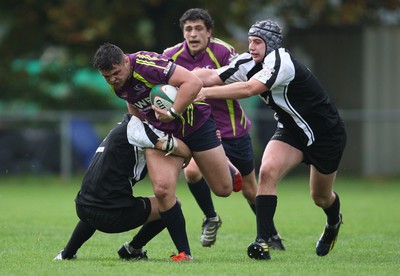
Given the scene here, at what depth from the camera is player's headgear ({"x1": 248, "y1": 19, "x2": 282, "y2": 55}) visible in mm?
8336

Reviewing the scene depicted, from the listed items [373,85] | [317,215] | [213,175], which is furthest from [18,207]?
[373,85]

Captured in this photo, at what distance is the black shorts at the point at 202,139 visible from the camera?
830cm

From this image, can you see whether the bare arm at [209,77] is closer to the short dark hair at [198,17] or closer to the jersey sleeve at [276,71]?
the jersey sleeve at [276,71]

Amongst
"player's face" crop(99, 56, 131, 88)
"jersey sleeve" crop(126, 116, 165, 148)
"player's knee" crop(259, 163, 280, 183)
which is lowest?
"player's knee" crop(259, 163, 280, 183)

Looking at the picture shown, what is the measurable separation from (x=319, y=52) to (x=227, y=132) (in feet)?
49.3

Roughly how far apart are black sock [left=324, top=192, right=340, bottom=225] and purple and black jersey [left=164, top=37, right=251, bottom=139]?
5.12ft

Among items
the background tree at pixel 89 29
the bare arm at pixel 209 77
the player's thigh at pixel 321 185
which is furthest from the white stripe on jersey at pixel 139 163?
the background tree at pixel 89 29

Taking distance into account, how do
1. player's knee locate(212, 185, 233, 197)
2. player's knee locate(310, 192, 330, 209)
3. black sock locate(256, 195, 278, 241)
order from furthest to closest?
player's knee locate(310, 192, 330, 209) < player's knee locate(212, 185, 233, 197) < black sock locate(256, 195, 278, 241)

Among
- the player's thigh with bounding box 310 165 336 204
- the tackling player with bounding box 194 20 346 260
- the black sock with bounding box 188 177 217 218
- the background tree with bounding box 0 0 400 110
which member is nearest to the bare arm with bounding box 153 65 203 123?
the tackling player with bounding box 194 20 346 260

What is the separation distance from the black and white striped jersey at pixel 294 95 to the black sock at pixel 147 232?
1464 millimetres

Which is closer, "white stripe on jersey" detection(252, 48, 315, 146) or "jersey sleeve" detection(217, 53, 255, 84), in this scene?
"white stripe on jersey" detection(252, 48, 315, 146)

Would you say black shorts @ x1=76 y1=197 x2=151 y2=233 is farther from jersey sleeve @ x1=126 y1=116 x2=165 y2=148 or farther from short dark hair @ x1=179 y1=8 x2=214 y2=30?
short dark hair @ x1=179 y1=8 x2=214 y2=30

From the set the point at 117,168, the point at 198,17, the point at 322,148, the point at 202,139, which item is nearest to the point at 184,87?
the point at 202,139

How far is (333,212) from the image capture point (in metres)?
9.05
